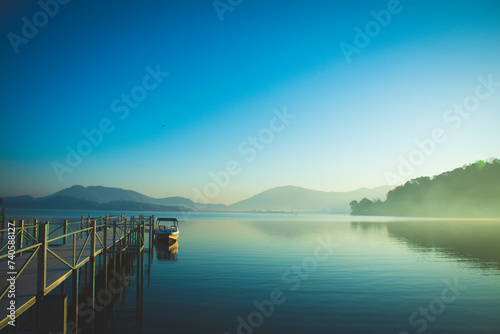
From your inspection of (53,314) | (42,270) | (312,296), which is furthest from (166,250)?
(53,314)

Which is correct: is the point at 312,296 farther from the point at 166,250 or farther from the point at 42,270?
the point at 166,250

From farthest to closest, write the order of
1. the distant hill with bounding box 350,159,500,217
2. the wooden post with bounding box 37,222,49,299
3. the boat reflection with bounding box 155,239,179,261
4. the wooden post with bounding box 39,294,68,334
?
the distant hill with bounding box 350,159,500,217 < the boat reflection with bounding box 155,239,179,261 < the wooden post with bounding box 37,222,49,299 < the wooden post with bounding box 39,294,68,334

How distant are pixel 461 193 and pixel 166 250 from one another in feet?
550

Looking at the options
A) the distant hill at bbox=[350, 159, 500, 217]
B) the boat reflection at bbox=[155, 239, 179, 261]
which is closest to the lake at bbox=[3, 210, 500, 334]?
the boat reflection at bbox=[155, 239, 179, 261]

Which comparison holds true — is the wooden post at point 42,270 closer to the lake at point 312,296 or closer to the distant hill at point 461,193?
the lake at point 312,296

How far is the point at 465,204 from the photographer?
157000 millimetres

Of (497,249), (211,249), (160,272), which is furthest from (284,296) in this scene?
(497,249)

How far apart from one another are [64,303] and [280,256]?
81.9 feet

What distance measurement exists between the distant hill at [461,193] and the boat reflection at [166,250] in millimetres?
155443

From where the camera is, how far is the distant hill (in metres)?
143

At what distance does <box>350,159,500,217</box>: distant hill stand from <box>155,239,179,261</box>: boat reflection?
155443 millimetres

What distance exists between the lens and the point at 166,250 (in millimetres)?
35594

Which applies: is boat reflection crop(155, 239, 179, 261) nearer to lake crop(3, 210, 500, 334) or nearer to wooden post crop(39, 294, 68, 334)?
lake crop(3, 210, 500, 334)

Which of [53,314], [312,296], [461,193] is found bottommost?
[312,296]
